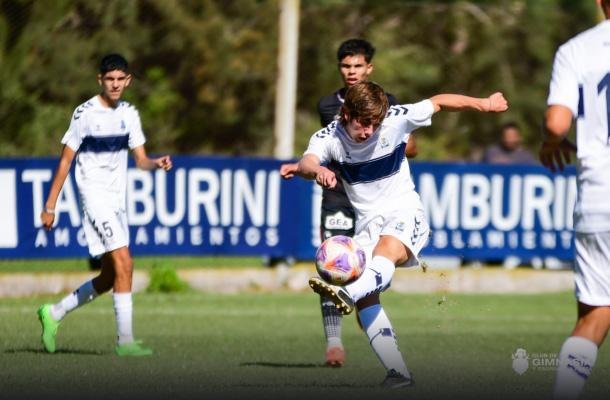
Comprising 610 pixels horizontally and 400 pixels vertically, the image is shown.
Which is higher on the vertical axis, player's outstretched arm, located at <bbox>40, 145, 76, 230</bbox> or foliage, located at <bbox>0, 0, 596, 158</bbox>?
foliage, located at <bbox>0, 0, 596, 158</bbox>

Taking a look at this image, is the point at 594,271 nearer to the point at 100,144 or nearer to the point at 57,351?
the point at 100,144

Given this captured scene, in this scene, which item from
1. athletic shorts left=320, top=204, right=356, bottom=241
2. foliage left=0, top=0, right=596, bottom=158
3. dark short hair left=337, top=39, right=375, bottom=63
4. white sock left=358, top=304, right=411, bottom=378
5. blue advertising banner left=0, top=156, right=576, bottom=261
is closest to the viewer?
white sock left=358, top=304, right=411, bottom=378

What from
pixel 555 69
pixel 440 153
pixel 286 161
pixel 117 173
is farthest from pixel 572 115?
pixel 440 153

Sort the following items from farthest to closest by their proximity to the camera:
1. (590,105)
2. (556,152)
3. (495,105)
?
(495,105) → (556,152) → (590,105)

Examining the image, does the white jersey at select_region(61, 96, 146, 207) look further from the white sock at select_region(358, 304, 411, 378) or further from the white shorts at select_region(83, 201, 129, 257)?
the white sock at select_region(358, 304, 411, 378)

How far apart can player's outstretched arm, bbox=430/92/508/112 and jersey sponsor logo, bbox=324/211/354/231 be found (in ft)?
5.06

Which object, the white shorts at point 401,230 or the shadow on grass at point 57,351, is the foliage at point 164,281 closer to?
the shadow on grass at point 57,351

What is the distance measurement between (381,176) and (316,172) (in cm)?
Result: 58

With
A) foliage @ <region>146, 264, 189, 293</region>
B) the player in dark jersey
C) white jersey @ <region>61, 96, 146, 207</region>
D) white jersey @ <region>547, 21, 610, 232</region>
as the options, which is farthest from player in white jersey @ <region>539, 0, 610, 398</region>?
foliage @ <region>146, 264, 189, 293</region>

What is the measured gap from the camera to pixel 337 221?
10.4 m

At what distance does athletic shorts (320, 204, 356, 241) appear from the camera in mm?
10273

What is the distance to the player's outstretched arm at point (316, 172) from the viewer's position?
838 cm

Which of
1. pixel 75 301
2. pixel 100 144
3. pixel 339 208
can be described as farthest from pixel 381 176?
Answer: pixel 75 301

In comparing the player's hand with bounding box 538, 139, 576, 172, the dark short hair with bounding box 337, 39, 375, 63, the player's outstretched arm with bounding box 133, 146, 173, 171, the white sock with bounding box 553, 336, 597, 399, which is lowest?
the white sock with bounding box 553, 336, 597, 399
